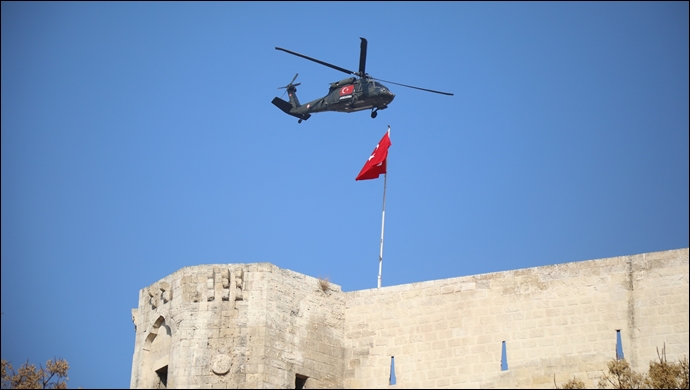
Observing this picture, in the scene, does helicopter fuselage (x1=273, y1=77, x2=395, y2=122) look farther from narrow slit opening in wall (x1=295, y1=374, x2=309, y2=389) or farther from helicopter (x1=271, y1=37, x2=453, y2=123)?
narrow slit opening in wall (x1=295, y1=374, x2=309, y2=389)

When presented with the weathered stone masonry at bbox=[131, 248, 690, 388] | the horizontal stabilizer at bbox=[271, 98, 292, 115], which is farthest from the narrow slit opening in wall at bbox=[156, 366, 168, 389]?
the horizontal stabilizer at bbox=[271, 98, 292, 115]

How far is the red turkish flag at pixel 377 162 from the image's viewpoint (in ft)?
76.7

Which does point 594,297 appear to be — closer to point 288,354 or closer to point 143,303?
point 288,354

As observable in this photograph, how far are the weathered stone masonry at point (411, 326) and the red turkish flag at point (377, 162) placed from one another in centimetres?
364

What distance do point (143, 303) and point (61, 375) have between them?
2.26 m

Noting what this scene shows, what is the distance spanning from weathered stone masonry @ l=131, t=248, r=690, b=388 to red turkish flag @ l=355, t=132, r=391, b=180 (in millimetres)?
3639

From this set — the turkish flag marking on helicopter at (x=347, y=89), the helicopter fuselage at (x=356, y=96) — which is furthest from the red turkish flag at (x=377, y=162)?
the turkish flag marking on helicopter at (x=347, y=89)

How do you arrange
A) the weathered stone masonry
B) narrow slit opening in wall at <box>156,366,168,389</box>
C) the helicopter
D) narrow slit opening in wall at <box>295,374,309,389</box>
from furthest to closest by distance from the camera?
the helicopter
narrow slit opening in wall at <box>156,366,168,389</box>
narrow slit opening in wall at <box>295,374,309,389</box>
the weathered stone masonry

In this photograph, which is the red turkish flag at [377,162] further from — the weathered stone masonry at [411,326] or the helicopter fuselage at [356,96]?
the helicopter fuselage at [356,96]

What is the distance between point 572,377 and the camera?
17812 mm

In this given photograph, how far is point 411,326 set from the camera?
19781 mm

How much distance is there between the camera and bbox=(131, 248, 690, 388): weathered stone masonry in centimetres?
1778

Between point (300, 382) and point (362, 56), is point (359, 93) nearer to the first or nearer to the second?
point (362, 56)

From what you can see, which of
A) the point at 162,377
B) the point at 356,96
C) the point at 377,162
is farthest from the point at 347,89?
the point at 162,377
